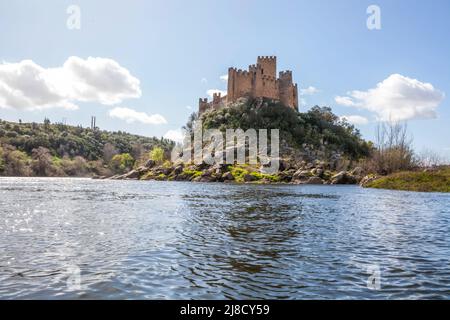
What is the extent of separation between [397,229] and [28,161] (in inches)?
5829

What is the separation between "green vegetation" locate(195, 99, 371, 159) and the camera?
132m

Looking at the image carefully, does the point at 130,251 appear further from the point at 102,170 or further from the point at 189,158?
the point at 102,170

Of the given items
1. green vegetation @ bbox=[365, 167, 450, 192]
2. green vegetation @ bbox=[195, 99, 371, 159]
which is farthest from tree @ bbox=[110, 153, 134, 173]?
green vegetation @ bbox=[365, 167, 450, 192]

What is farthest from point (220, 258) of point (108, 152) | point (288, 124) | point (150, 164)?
point (108, 152)

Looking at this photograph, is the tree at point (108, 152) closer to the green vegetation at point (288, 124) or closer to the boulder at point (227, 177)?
the green vegetation at point (288, 124)

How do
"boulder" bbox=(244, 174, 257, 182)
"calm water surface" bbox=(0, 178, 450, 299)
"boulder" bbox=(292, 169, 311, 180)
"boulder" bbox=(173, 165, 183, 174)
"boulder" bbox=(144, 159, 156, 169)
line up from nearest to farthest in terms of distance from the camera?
"calm water surface" bbox=(0, 178, 450, 299)
"boulder" bbox=(292, 169, 311, 180)
"boulder" bbox=(244, 174, 257, 182)
"boulder" bbox=(173, 165, 183, 174)
"boulder" bbox=(144, 159, 156, 169)

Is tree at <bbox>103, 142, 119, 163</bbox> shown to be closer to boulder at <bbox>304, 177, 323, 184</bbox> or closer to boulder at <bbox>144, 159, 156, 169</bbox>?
boulder at <bbox>144, 159, 156, 169</bbox>

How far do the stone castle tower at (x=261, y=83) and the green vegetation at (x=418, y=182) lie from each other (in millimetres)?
81382

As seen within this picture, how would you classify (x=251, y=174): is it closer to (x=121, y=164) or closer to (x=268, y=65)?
(x=268, y=65)

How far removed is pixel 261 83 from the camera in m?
143

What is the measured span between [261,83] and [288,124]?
19369 millimetres

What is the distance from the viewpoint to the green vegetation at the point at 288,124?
132125mm

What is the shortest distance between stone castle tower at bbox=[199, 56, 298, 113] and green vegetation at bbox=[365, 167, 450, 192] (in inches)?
3204
